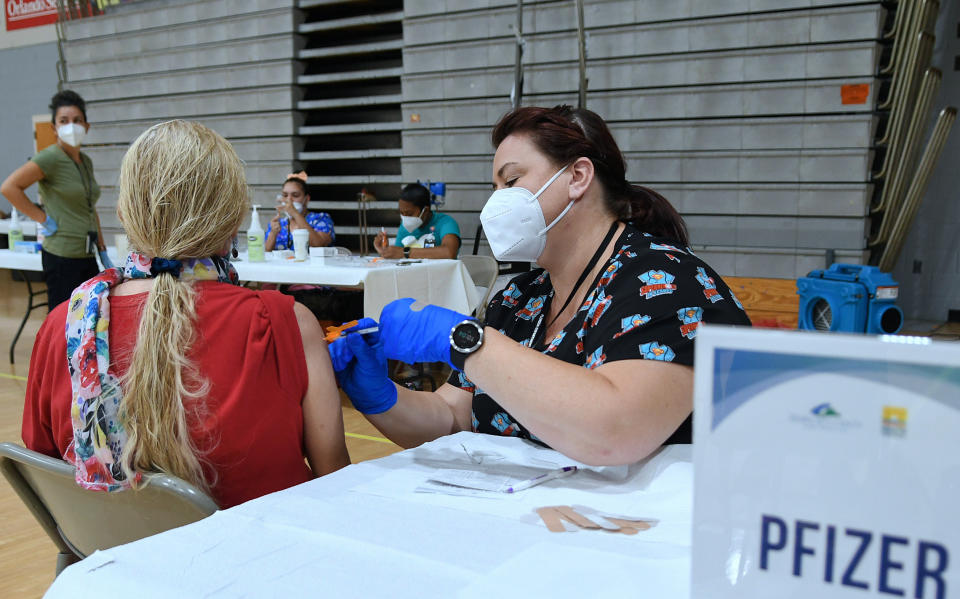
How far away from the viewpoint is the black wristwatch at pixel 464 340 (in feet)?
3.72

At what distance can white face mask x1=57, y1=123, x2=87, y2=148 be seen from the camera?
4.24 meters

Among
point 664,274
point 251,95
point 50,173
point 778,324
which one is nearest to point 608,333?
point 664,274

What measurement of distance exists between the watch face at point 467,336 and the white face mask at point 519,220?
0.49m

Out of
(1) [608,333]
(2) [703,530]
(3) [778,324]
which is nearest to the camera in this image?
(2) [703,530]

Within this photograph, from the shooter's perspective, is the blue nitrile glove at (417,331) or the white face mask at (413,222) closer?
the blue nitrile glove at (417,331)

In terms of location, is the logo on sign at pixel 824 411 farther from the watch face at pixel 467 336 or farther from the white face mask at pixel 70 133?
the white face mask at pixel 70 133

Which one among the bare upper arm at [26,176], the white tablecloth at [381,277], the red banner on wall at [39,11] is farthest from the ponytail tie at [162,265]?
the red banner on wall at [39,11]

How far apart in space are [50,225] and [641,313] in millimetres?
4061

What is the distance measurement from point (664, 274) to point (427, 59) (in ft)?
20.3

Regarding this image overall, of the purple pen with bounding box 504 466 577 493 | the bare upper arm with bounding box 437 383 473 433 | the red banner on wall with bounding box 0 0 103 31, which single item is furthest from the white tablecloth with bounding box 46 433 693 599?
the red banner on wall with bounding box 0 0 103 31

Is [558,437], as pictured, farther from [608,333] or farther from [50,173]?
[50,173]

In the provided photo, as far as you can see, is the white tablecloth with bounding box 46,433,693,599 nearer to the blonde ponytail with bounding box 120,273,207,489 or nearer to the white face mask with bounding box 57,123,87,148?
the blonde ponytail with bounding box 120,273,207,489

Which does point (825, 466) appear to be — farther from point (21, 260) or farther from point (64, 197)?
point (21, 260)

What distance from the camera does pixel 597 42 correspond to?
6223 mm
